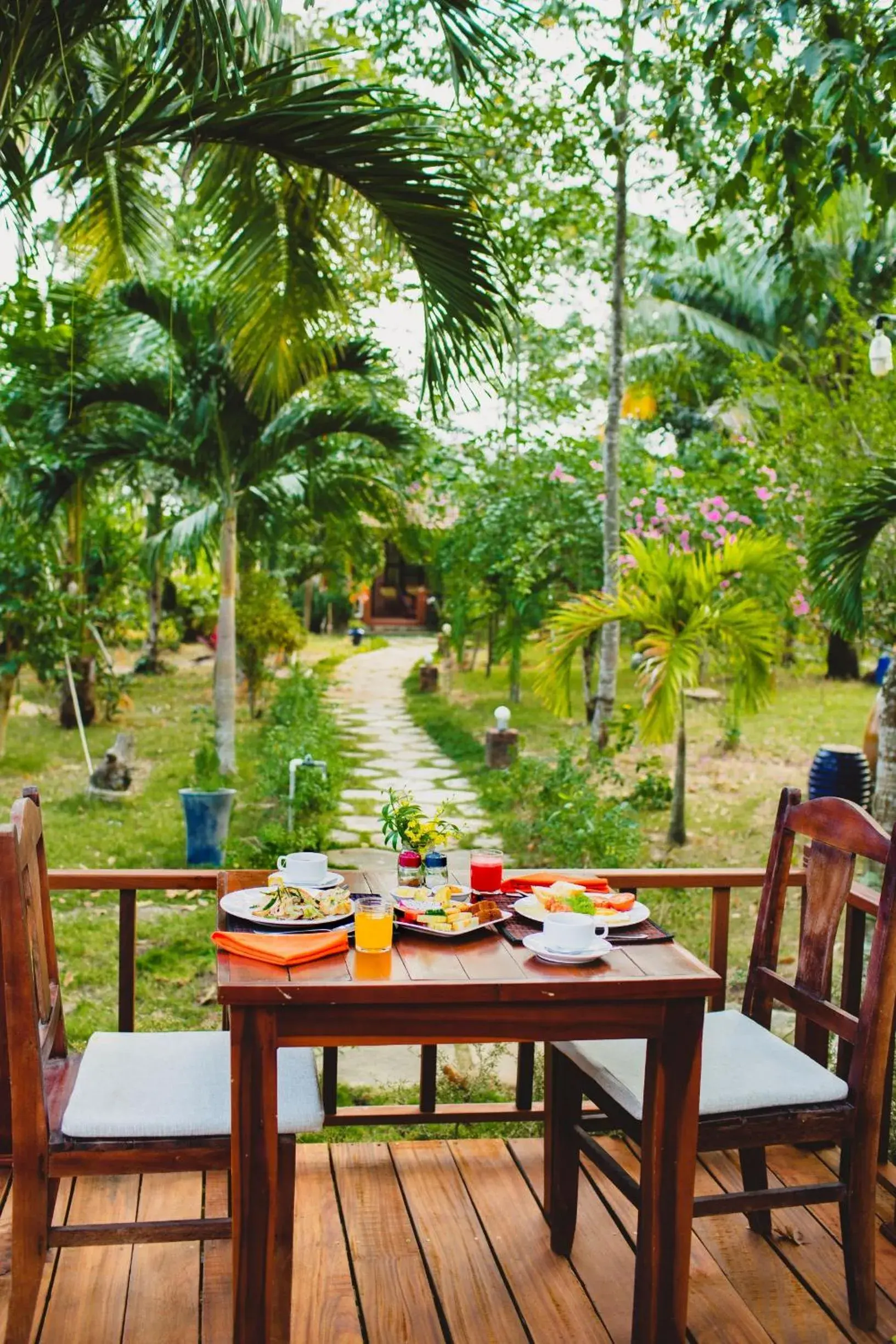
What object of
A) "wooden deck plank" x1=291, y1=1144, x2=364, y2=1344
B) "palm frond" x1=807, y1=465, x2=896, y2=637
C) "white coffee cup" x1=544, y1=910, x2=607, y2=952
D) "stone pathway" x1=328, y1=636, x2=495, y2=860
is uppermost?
"palm frond" x1=807, y1=465, x2=896, y2=637

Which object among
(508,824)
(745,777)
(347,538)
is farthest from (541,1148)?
(347,538)

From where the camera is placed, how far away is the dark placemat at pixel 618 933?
2146 millimetres

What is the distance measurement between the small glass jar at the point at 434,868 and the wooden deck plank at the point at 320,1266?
715mm

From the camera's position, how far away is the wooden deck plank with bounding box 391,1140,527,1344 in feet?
7.20

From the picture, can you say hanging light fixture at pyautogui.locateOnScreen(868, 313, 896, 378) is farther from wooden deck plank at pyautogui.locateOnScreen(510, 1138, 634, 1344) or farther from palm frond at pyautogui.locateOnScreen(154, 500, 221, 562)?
palm frond at pyautogui.locateOnScreen(154, 500, 221, 562)

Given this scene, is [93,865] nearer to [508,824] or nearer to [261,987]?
[508,824]

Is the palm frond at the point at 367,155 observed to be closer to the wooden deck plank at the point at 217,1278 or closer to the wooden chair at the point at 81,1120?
the wooden chair at the point at 81,1120

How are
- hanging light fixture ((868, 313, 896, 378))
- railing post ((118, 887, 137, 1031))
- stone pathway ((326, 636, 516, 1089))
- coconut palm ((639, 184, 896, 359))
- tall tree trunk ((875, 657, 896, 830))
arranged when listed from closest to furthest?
railing post ((118, 887, 137, 1031)), stone pathway ((326, 636, 516, 1089)), tall tree trunk ((875, 657, 896, 830)), hanging light fixture ((868, 313, 896, 378)), coconut palm ((639, 184, 896, 359))

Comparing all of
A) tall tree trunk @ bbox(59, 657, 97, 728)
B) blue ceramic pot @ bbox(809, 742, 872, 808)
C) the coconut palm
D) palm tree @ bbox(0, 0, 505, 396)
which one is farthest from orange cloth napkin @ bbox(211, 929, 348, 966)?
the coconut palm

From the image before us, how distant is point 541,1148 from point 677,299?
1459 centimetres

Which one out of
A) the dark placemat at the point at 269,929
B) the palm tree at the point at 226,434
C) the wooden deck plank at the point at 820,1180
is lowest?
the wooden deck plank at the point at 820,1180

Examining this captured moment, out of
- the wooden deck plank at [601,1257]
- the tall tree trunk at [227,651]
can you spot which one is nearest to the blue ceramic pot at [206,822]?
the tall tree trunk at [227,651]

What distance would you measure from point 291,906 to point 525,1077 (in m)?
0.98

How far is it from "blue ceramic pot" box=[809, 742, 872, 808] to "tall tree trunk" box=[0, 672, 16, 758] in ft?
18.4
